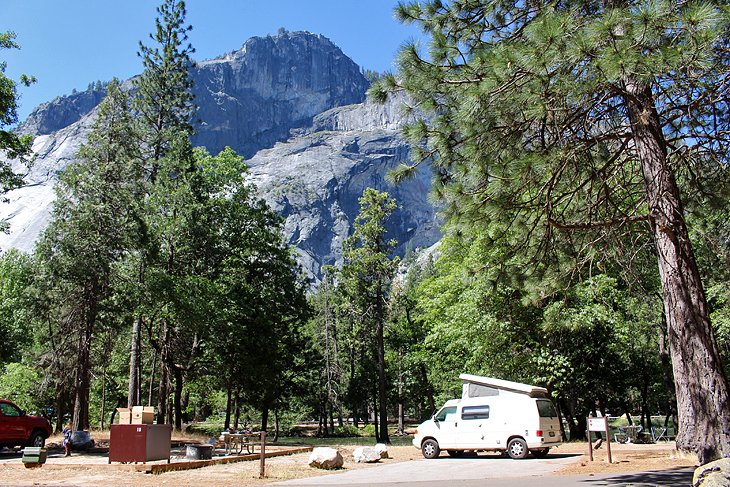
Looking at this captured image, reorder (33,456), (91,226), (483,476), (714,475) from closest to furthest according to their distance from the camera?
(714,475) < (483,476) < (33,456) < (91,226)

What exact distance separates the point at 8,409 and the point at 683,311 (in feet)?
63.9

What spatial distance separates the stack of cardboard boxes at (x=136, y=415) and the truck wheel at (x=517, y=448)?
32.0ft

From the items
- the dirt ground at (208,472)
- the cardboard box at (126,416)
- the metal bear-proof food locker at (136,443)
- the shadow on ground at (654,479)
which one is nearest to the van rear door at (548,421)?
the dirt ground at (208,472)

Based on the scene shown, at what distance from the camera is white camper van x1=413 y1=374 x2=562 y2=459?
15.7 m

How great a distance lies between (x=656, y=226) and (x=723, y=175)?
7.28 feet

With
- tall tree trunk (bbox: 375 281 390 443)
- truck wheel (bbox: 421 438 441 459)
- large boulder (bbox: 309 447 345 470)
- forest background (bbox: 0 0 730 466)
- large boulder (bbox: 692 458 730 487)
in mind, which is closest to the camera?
large boulder (bbox: 692 458 730 487)

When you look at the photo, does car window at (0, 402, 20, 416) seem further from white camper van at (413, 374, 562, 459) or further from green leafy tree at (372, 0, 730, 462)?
green leafy tree at (372, 0, 730, 462)

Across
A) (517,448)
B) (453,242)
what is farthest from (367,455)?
(453,242)

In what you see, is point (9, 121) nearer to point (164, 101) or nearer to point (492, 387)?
point (164, 101)

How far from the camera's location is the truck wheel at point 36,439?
18.3 m

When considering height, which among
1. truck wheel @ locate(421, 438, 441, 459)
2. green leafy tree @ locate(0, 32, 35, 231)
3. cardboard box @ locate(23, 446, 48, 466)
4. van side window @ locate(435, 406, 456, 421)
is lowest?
truck wheel @ locate(421, 438, 441, 459)

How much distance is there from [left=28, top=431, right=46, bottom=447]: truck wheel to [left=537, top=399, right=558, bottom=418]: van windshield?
15.8 m

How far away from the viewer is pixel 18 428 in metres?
18.0

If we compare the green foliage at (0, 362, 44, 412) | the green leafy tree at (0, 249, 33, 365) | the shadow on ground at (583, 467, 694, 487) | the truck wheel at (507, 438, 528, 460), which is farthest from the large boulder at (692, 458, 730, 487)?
the green foliage at (0, 362, 44, 412)
